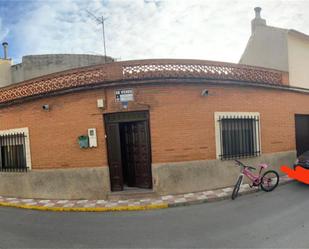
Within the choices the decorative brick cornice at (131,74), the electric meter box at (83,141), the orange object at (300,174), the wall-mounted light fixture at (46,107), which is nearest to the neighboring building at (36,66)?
the decorative brick cornice at (131,74)

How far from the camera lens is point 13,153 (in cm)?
894

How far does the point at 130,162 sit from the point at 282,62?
320 inches

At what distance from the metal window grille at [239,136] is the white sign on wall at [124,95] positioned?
3.16 meters

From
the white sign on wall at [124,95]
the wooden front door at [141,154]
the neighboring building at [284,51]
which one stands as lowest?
the wooden front door at [141,154]

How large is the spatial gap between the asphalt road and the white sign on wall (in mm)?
3405

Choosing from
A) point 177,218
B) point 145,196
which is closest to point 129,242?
point 177,218

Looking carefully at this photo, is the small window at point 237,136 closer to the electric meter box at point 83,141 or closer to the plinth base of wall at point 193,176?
the plinth base of wall at point 193,176

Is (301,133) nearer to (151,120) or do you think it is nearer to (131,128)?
(151,120)

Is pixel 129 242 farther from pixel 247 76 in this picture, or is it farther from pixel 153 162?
pixel 247 76

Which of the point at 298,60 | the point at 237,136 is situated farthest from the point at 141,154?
the point at 298,60

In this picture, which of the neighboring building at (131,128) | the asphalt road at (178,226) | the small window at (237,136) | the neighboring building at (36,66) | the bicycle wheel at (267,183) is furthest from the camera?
the neighboring building at (36,66)

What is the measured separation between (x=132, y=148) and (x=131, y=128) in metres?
0.69

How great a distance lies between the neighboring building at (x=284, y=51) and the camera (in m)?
10.6

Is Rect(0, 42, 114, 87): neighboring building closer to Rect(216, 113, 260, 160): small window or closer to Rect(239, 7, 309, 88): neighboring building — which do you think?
Rect(239, 7, 309, 88): neighboring building
